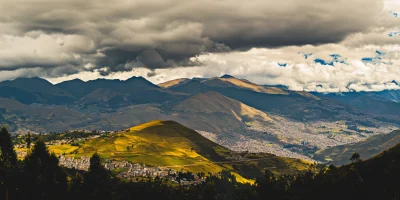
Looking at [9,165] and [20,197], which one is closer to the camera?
[20,197]

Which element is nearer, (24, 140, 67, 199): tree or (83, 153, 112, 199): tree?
(24, 140, 67, 199): tree

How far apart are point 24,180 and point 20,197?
7.62 m

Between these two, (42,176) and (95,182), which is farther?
(42,176)

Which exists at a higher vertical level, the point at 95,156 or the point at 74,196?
the point at 95,156

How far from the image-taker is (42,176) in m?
189

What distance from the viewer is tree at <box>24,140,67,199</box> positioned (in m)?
186

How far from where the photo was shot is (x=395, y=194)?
200 m

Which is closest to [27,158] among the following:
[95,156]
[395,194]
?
[95,156]

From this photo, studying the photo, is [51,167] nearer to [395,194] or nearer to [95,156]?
[95,156]

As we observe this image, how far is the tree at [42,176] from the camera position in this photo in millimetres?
186125

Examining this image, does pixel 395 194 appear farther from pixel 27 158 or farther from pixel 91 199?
pixel 27 158

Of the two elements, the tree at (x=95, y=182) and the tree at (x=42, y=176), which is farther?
the tree at (x=95, y=182)

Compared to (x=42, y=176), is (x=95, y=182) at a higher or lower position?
lower

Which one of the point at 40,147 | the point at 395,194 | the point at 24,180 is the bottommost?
the point at 395,194
